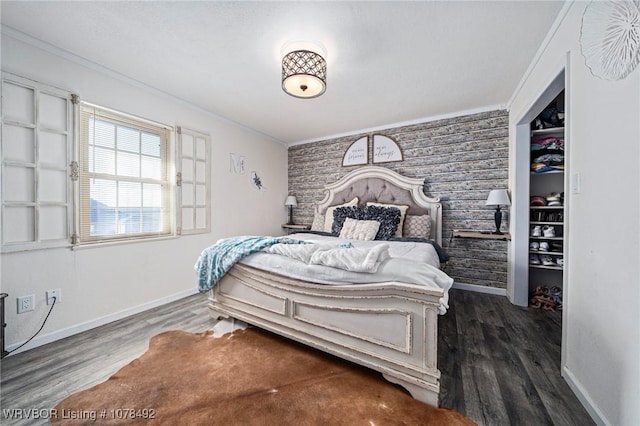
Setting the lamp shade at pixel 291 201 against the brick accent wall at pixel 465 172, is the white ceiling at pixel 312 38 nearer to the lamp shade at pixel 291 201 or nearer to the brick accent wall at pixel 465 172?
the brick accent wall at pixel 465 172

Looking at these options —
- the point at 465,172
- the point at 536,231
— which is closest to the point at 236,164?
the point at 465,172

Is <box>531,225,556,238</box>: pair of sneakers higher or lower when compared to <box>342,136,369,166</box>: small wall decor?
lower

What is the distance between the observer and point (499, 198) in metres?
2.78

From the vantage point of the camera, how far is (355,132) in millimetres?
4016

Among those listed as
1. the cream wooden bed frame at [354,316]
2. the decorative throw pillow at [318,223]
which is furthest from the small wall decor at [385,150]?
the cream wooden bed frame at [354,316]

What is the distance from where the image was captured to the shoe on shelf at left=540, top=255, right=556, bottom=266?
2.68 metres

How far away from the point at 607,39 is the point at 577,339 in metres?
1.58

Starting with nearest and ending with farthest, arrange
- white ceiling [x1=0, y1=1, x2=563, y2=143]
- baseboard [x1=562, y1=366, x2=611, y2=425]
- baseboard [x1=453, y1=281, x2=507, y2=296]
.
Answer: baseboard [x1=562, y1=366, x2=611, y2=425], white ceiling [x1=0, y1=1, x2=563, y2=143], baseboard [x1=453, y1=281, x2=507, y2=296]

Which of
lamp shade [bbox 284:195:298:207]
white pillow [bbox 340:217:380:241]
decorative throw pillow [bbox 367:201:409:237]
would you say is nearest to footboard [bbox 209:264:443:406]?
white pillow [bbox 340:217:380:241]

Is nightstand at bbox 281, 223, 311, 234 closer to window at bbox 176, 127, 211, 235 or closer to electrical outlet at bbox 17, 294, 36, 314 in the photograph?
window at bbox 176, 127, 211, 235

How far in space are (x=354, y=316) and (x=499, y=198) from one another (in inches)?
93.7

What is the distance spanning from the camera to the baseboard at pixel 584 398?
45.2 inches

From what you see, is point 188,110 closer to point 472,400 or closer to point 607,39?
point 607,39

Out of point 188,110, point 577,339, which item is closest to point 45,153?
point 188,110
